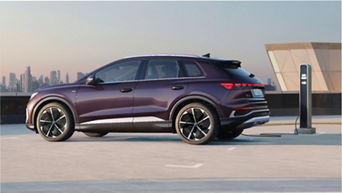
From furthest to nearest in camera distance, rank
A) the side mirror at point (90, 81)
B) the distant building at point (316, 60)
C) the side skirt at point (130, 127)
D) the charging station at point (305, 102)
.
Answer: the distant building at point (316, 60), the charging station at point (305, 102), the side mirror at point (90, 81), the side skirt at point (130, 127)

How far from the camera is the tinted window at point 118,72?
11.3 metres

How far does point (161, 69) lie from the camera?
36.4 feet

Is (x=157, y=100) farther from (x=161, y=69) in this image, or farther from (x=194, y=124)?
(x=194, y=124)

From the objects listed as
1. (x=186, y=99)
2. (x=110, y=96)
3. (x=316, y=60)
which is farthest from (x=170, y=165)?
(x=316, y=60)

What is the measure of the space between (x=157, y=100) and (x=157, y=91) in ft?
0.55

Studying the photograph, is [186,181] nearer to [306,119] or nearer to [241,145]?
[241,145]

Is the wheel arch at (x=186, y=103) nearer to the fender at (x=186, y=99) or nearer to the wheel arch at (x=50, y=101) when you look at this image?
the fender at (x=186, y=99)

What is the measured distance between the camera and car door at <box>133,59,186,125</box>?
35.3 ft

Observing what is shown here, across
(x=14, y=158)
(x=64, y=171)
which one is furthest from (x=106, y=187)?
(x=14, y=158)

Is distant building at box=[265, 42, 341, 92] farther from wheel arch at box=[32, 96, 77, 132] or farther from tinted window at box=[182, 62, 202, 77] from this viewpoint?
wheel arch at box=[32, 96, 77, 132]

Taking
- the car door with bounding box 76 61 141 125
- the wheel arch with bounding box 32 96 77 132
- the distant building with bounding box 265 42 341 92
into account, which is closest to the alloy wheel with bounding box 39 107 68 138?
the wheel arch with bounding box 32 96 77 132

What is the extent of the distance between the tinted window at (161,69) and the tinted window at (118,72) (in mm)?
304

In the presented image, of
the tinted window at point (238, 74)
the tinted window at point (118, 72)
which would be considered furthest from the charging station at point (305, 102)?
the tinted window at point (118, 72)

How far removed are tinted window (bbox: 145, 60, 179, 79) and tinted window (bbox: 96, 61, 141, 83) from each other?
0.30 meters
